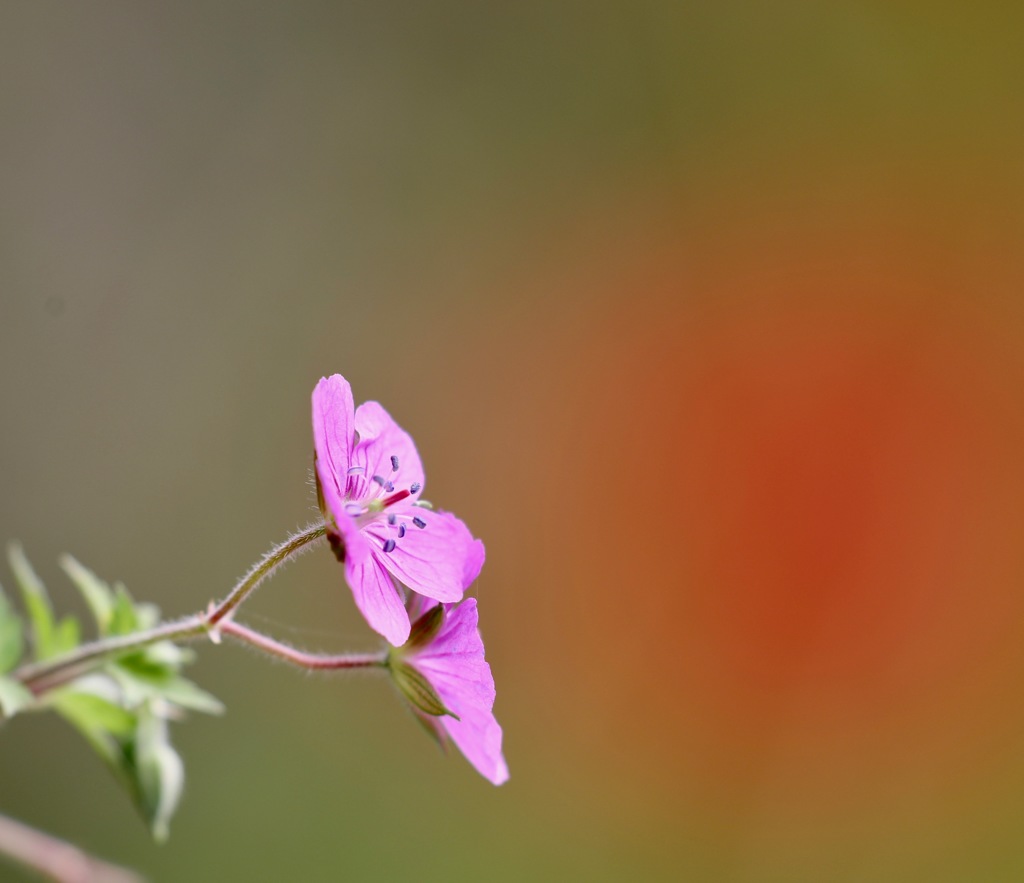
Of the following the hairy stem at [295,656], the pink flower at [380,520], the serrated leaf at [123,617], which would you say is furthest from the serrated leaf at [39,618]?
the pink flower at [380,520]

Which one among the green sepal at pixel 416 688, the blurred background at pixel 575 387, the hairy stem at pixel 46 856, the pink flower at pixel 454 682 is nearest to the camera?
the pink flower at pixel 454 682

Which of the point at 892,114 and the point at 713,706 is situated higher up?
the point at 892,114

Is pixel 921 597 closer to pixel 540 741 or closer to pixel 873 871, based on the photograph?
pixel 873 871

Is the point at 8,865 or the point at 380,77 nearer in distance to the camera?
the point at 8,865

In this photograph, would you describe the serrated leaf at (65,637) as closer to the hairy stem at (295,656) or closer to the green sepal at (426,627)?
the hairy stem at (295,656)

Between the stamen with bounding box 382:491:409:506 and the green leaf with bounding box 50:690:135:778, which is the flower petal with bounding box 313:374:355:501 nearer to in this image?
the stamen with bounding box 382:491:409:506

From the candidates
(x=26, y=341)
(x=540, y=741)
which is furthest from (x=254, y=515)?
(x=540, y=741)

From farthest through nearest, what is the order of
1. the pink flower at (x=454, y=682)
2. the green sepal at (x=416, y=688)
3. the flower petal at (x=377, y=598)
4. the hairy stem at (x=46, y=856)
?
the hairy stem at (x=46, y=856), the green sepal at (x=416, y=688), the pink flower at (x=454, y=682), the flower petal at (x=377, y=598)
